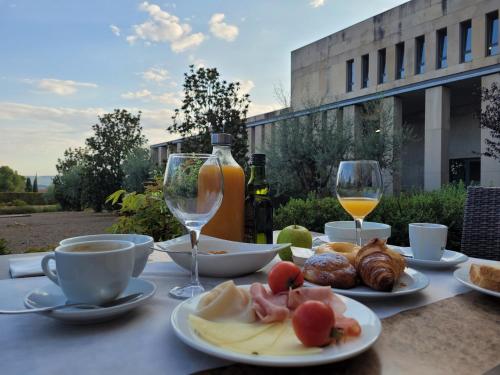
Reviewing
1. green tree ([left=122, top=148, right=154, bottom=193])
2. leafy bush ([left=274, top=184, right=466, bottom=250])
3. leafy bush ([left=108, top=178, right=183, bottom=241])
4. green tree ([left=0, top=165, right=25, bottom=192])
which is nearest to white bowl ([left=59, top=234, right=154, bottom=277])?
leafy bush ([left=108, top=178, right=183, bottom=241])

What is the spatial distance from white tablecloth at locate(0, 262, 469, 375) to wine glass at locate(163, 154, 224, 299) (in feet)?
0.54

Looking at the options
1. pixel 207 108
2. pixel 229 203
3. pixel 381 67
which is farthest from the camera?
pixel 381 67

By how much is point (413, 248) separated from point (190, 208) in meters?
0.86

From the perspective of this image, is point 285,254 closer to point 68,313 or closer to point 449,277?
point 449,277

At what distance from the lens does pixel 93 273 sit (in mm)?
788

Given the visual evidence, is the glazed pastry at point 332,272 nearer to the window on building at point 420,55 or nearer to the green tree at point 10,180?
the window on building at point 420,55

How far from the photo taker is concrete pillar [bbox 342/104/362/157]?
1216cm

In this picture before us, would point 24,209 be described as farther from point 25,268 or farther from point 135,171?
point 25,268

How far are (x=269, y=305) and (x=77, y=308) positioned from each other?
40cm

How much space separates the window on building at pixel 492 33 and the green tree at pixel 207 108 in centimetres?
949

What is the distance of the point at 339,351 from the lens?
604 millimetres

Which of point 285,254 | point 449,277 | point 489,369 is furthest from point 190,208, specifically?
point 449,277

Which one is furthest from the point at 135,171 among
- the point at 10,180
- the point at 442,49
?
the point at 10,180

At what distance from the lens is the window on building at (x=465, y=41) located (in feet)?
49.5
